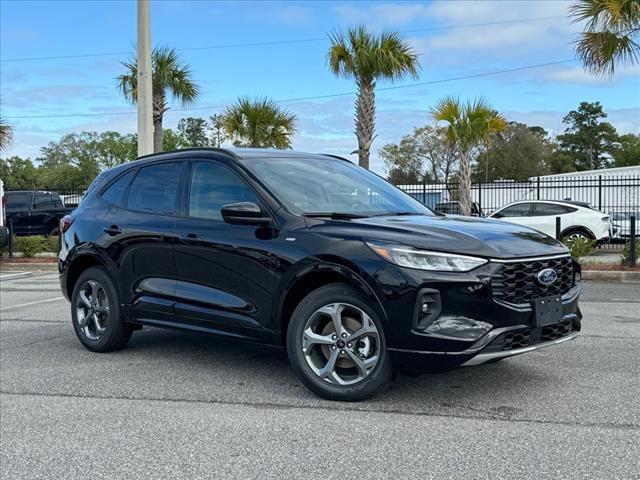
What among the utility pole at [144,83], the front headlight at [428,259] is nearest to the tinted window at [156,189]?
the front headlight at [428,259]

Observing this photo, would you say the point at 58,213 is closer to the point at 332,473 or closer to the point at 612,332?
the point at 612,332

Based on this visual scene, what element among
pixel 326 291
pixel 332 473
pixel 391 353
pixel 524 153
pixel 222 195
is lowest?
pixel 332 473

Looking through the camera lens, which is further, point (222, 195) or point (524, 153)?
point (524, 153)

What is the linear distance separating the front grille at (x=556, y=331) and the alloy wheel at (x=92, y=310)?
379 centimetres

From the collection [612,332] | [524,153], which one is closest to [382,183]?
[612,332]

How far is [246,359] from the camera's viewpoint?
6.05 metres

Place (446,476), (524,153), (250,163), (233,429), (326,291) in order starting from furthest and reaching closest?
(524,153) → (250,163) → (326,291) → (233,429) → (446,476)

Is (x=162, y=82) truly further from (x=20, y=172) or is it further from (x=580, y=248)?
(x=20, y=172)

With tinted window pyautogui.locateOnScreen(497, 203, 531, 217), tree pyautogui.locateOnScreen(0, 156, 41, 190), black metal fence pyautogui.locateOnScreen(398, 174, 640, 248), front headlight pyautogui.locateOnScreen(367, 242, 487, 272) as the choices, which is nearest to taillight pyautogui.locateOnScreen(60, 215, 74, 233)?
front headlight pyautogui.locateOnScreen(367, 242, 487, 272)

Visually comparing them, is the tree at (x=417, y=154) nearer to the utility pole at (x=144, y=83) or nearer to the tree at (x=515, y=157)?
the tree at (x=515, y=157)

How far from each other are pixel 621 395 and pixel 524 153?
76487mm

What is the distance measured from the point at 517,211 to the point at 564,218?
1.22m

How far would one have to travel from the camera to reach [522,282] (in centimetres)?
437

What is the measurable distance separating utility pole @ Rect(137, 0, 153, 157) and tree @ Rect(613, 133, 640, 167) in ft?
231
